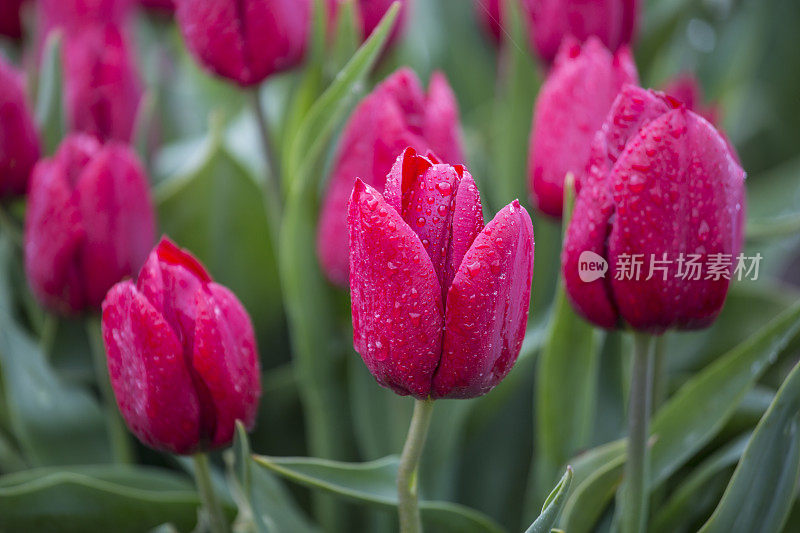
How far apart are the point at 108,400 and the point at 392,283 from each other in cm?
30

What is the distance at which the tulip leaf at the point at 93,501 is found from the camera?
0.46 meters

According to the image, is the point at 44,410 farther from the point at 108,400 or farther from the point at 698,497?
the point at 698,497

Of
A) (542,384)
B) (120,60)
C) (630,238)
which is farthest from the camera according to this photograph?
(120,60)

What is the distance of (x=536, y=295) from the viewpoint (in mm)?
565

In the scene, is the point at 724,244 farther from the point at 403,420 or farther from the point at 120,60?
the point at 120,60

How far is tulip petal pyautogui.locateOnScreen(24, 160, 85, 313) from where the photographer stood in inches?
18.7

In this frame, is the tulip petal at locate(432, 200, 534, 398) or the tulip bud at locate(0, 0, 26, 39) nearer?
the tulip petal at locate(432, 200, 534, 398)

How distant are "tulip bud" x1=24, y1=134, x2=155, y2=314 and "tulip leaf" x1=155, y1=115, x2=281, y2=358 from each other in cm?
10

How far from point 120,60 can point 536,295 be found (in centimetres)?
29

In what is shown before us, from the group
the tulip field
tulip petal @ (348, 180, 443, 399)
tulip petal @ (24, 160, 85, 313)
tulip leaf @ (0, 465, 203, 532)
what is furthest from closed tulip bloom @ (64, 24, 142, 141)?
tulip petal @ (348, 180, 443, 399)

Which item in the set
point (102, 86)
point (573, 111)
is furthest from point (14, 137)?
point (573, 111)

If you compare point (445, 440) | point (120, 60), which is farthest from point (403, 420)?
point (120, 60)

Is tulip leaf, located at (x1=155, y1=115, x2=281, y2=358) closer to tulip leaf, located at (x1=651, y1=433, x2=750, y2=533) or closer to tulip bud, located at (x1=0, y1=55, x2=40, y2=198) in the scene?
tulip bud, located at (x1=0, y1=55, x2=40, y2=198)

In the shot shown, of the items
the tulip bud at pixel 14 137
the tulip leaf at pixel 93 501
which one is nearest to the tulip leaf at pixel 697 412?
the tulip leaf at pixel 93 501
